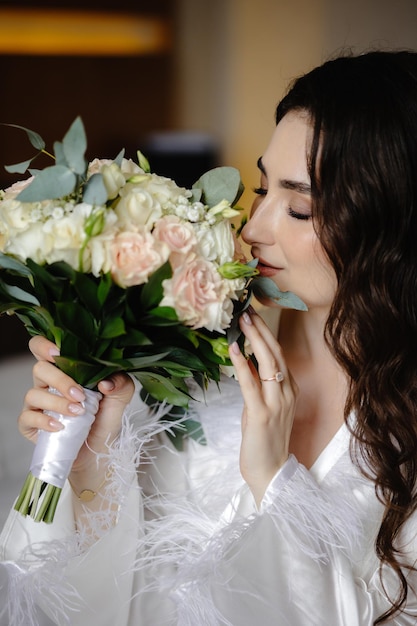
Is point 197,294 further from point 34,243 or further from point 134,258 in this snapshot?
point 34,243

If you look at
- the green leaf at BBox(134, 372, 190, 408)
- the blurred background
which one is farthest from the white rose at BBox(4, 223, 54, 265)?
the blurred background

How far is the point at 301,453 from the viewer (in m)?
1.80

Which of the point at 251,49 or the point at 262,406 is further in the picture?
the point at 251,49

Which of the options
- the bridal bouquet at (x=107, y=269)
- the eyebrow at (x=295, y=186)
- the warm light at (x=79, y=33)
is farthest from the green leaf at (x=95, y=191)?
the warm light at (x=79, y=33)

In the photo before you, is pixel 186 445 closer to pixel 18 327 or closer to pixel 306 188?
pixel 306 188

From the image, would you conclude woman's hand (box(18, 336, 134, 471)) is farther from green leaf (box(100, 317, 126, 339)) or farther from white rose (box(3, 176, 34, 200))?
white rose (box(3, 176, 34, 200))

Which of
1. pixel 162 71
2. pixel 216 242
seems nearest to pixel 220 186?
pixel 216 242

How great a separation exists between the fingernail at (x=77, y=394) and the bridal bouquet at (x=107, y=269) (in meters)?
0.02

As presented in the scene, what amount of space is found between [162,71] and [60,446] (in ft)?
18.9

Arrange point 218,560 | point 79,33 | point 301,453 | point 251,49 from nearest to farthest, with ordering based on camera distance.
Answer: point 218,560
point 301,453
point 251,49
point 79,33

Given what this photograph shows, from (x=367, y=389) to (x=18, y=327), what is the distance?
4.19 meters

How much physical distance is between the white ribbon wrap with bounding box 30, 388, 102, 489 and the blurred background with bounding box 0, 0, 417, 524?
4.32 m

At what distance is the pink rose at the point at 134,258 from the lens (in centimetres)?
120

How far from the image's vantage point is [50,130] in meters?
6.33
